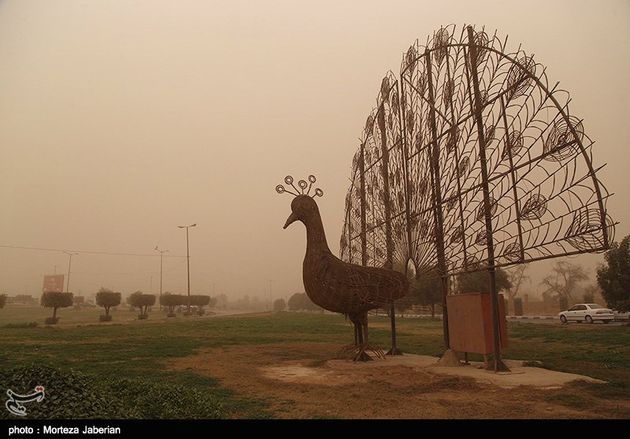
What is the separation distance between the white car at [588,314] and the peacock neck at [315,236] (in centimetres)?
2337

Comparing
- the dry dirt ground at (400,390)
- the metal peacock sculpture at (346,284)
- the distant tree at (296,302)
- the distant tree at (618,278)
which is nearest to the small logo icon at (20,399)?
the dry dirt ground at (400,390)

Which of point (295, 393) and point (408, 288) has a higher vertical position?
point (408, 288)

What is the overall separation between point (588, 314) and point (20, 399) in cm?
3024

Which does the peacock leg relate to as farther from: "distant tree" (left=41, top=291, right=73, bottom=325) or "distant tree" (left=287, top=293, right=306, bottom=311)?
"distant tree" (left=287, top=293, right=306, bottom=311)

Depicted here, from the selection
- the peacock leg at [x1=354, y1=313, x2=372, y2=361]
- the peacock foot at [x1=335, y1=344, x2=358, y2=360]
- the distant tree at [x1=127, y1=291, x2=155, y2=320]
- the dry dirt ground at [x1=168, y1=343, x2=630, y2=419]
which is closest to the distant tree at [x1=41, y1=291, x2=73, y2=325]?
the distant tree at [x1=127, y1=291, x2=155, y2=320]

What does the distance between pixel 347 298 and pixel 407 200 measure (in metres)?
3.27

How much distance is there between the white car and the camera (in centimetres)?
2619

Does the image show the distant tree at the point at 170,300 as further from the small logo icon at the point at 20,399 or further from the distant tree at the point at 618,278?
the small logo icon at the point at 20,399

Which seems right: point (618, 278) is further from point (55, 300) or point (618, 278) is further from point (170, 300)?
point (170, 300)

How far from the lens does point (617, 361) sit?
10430 millimetres

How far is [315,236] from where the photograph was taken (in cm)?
1088
